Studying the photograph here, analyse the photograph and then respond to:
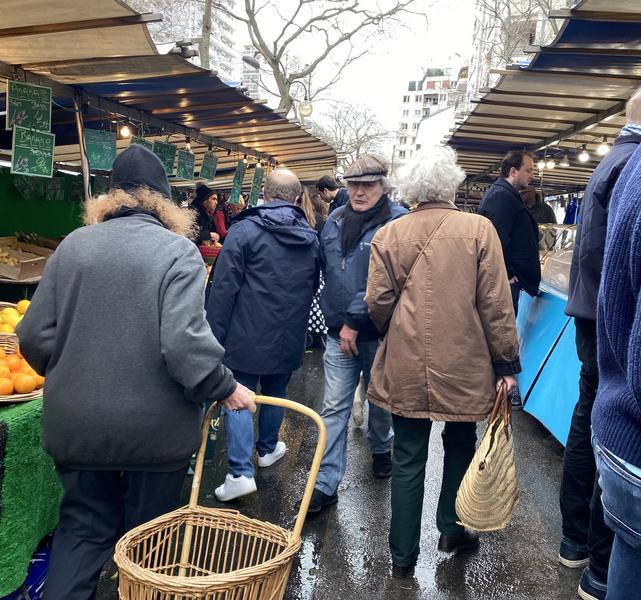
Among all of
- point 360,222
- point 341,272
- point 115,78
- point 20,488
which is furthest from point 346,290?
point 115,78

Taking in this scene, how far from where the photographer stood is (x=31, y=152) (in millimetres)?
4227

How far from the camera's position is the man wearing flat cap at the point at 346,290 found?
10.8ft

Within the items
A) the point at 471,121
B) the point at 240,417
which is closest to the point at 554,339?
the point at 240,417

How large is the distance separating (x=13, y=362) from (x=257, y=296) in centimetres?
136

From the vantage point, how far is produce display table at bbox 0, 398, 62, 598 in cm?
234

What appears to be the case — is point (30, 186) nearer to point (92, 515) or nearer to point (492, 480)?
point (92, 515)

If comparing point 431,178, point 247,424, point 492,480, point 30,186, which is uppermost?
point 431,178

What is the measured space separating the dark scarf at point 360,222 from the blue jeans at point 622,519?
207 cm

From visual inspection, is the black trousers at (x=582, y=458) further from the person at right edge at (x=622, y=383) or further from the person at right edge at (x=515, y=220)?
the person at right edge at (x=515, y=220)

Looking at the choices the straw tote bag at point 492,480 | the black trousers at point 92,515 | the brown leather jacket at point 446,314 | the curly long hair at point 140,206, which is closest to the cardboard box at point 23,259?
the curly long hair at point 140,206

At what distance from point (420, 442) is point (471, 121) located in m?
5.39

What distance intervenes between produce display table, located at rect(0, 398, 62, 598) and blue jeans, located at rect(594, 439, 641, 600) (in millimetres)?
2176

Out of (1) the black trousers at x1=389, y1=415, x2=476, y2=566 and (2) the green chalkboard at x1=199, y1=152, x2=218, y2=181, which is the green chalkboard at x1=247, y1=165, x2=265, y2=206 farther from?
(1) the black trousers at x1=389, y1=415, x2=476, y2=566

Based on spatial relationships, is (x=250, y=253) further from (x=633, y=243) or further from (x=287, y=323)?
(x=633, y=243)
